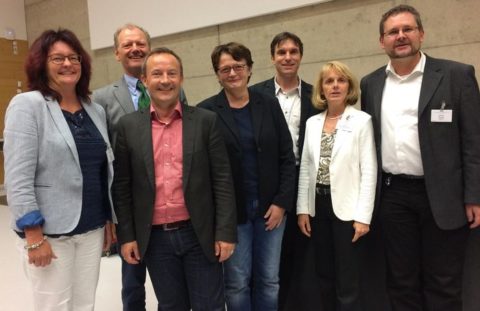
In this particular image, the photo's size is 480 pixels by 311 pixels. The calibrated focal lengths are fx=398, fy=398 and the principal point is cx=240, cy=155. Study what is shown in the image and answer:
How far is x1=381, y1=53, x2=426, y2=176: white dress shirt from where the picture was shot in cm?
206

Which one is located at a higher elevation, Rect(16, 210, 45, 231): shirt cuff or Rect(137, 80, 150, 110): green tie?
Rect(137, 80, 150, 110): green tie

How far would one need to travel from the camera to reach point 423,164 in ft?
6.63

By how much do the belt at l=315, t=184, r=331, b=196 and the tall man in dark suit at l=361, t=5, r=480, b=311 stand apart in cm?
31

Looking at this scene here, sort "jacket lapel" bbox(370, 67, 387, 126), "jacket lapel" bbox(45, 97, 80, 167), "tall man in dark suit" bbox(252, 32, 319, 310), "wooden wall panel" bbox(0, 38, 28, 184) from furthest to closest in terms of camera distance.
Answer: "wooden wall panel" bbox(0, 38, 28, 184), "tall man in dark suit" bbox(252, 32, 319, 310), "jacket lapel" bbox(370, 67, 387, 126), "jacket lapel" bbox(45, 97, 80, 167)

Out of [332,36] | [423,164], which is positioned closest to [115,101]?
[423,164]

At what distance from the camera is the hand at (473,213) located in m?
2.01

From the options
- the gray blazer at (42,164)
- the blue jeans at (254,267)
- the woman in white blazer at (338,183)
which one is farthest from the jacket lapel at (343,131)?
the gray blazer at (42,164)

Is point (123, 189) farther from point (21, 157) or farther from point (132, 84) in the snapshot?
point (132, 84)

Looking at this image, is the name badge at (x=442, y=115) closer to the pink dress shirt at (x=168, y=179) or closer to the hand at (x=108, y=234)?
the pink dress shirt at (x=168, y=179)

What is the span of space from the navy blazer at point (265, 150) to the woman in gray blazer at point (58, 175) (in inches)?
24.1

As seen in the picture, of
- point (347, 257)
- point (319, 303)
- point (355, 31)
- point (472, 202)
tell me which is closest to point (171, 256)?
point (347, 257)

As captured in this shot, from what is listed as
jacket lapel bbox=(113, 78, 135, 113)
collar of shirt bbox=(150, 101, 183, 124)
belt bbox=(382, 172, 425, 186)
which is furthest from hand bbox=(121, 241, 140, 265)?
belt bbox=(382, 172, 425, 186)

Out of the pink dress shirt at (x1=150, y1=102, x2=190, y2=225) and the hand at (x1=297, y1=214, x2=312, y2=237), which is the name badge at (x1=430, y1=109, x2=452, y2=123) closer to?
the hand at (x1=297, y1=214, x2=312, y2=237)

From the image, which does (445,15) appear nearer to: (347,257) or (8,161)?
(347,257)
